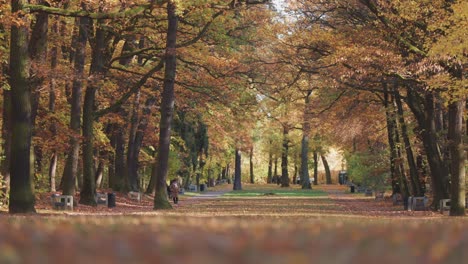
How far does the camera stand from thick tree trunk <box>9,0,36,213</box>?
19.7 m

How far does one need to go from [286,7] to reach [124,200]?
13311 millimetres

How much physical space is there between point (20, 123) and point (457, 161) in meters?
13.8

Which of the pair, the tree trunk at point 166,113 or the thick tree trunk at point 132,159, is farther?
the thick tree trunk at point 132,159

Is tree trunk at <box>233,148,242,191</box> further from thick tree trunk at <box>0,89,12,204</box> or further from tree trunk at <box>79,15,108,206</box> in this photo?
thick tree trunk at <box>0,89,12,204</box>

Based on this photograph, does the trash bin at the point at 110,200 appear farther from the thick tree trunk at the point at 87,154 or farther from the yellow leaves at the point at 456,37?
the yellow leaves at the point at 456,37

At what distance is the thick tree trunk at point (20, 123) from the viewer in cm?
1972

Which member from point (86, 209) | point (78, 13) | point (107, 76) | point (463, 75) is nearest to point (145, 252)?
point (78, 13)

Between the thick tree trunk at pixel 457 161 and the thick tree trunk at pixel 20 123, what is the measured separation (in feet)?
43.4

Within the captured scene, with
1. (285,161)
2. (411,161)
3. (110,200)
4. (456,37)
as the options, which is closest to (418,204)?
(411,161)

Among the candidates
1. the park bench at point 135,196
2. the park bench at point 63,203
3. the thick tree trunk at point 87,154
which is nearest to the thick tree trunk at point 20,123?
the park bench at point 63,203

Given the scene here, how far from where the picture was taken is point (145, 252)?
493 centimetres

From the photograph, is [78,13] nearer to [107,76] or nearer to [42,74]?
[42,74]

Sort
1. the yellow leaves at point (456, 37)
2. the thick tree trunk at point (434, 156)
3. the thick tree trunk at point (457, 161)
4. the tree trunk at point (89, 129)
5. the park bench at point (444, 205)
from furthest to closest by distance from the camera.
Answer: the tree trunk at point (89, 129)
the thick tree trunk at point (434, 156)
the park bench at point (444, 205)
the thick tree trunk at point (457, 161)
the yellow leaves at point (456, 37)

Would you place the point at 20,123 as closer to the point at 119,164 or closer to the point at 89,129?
the point at 89,129
